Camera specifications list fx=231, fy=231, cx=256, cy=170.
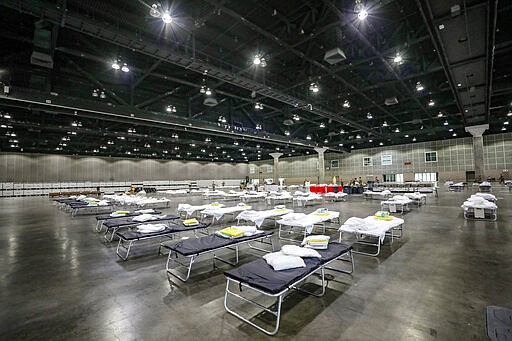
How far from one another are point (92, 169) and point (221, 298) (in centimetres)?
3655

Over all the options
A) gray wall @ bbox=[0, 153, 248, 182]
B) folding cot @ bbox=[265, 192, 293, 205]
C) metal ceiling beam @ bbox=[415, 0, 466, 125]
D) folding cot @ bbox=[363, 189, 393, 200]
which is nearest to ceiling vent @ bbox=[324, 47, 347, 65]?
metal ceiling beam @ bbox=[415, 0, 466, 125]

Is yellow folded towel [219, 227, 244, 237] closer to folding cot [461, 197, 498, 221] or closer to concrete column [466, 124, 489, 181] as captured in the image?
folding cot [461, 197, 498, 221]

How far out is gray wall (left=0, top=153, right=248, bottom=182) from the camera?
88.9 ft

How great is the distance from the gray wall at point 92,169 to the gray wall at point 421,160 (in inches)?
789

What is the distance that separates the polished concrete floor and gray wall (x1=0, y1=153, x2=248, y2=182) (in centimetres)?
3152

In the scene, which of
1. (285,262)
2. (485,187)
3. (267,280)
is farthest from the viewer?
(485,187)

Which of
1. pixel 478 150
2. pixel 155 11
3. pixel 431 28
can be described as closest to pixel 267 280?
pixel 155 11

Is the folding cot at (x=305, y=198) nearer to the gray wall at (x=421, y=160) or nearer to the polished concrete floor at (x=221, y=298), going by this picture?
the polished concrete floor at (x=221, y=298)

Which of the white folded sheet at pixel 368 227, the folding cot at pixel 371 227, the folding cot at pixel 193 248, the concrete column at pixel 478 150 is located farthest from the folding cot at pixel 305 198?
the concrete column at pixel 478 150

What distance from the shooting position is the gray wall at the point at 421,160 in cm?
2705

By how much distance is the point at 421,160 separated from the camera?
31250mm

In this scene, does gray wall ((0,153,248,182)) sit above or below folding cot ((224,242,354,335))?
above

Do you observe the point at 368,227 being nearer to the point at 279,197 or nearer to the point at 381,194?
the point at 279,197

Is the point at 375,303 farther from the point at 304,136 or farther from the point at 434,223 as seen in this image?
the point at 304,136
